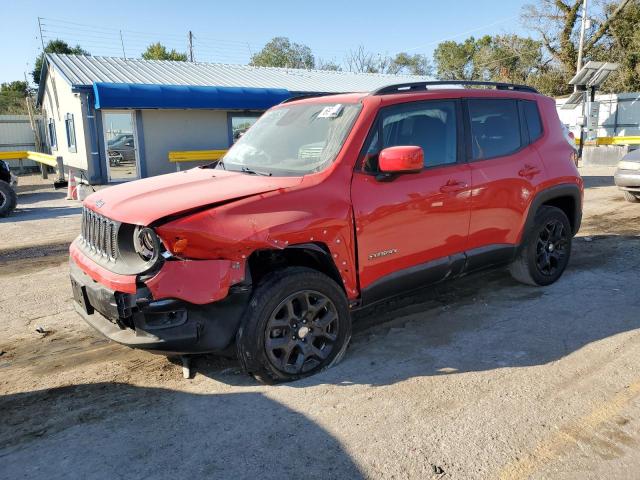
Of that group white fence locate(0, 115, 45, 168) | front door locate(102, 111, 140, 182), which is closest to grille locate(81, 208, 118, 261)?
front door locate(102, 111, 140, 182)

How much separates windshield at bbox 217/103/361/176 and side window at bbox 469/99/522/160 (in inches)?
49.7

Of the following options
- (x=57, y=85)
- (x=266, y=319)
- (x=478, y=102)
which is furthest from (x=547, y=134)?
(x=57, y=85)

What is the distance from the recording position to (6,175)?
11938 mm

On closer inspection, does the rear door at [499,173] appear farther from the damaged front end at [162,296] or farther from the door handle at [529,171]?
the damaged front end at [162,296]

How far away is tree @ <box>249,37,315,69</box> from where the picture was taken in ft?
212

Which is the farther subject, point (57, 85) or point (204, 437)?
point (57, 85)

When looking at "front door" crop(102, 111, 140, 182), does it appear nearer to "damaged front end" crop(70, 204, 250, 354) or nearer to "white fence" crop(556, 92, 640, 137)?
"damaged front end" crop(70, 204, 250, 354)

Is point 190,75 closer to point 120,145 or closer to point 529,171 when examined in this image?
point 120,145

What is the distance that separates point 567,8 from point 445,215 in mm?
36660

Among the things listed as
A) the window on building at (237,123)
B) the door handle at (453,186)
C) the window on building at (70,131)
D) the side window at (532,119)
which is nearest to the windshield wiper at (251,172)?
the door handle at (453,186)

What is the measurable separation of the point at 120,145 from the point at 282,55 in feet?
165

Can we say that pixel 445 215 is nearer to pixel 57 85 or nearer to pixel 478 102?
pixel 478 102

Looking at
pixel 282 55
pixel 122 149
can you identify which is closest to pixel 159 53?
pixel 282 55

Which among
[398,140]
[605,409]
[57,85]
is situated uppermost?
[57,85]
